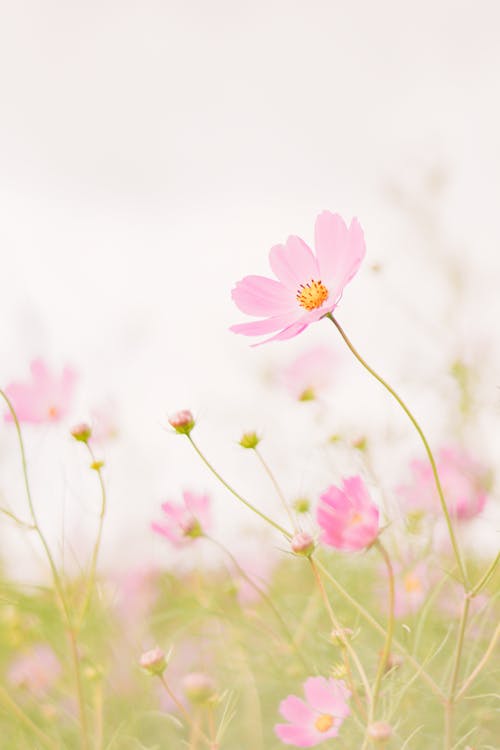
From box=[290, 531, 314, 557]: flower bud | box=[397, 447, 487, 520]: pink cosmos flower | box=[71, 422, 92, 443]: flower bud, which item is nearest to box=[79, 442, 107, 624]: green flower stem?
box=[71, 422, 92, 443]: flower bud

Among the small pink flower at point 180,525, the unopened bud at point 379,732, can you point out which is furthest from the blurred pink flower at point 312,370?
the unopened bud at point 379,732

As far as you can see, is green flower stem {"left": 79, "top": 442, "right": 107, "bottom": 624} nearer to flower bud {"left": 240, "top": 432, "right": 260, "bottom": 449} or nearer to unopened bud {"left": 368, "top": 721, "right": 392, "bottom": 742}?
flower bud {"left": 240, "top": 432, "right": 260, "bottom": 449}

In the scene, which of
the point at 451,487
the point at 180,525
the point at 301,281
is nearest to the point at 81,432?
the point at 180,525

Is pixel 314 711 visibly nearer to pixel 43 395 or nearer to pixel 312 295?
pixel 312 295

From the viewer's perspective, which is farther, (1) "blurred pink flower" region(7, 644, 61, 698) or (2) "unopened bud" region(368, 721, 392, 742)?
(1) "blurred pink flower" region(7, 644, 61, 698)

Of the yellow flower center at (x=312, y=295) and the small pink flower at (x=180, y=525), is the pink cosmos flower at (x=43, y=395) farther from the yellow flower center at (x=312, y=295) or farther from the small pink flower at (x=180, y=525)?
the yellow flower center at (x=312, y=295)
